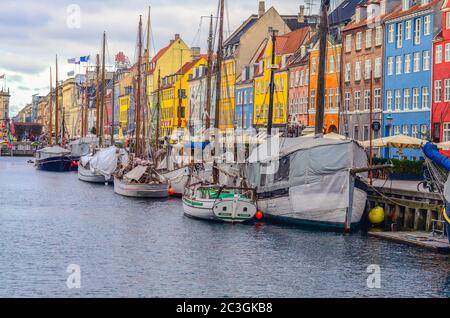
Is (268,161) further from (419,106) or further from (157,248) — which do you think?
(419,106)

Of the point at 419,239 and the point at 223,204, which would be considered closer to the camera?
the point at 419,239

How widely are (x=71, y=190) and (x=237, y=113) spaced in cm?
4585

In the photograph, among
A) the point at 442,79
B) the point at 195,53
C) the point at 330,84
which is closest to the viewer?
the point at 442,79

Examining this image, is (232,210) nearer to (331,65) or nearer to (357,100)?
(357,100)

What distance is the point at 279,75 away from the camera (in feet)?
349

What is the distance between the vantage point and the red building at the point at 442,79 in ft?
236

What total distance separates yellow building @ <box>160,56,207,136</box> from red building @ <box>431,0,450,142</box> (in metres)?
64.0

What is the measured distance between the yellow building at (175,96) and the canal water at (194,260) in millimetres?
88455

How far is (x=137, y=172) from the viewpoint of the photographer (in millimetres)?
68312

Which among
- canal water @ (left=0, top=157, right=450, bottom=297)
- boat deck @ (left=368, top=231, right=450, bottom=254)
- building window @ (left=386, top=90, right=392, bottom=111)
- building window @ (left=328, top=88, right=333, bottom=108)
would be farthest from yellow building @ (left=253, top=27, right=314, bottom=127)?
boat deck @ (left=368, top=231, right=450, bottom=254)

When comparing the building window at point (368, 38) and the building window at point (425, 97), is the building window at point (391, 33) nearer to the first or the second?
the building window at point (368, 38)

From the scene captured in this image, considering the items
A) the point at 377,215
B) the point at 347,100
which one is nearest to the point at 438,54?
the point at 347,100

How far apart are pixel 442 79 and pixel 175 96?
77.8 metres

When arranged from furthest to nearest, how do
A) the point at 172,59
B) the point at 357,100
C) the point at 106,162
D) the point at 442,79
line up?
the point at 172,59
the point at 357,100
the point at 106,162
the point at 442,79
